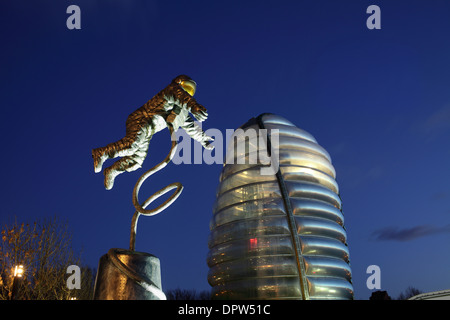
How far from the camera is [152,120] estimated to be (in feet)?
17.4

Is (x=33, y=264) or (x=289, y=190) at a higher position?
(x=289, y=190)

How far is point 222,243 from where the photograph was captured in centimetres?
1020

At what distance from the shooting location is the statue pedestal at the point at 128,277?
13.6 feet

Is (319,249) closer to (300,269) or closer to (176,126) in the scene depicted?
(300,269)

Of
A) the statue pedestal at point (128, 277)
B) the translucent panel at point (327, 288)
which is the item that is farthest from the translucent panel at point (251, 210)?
the statue pedestal at point (128, 277)

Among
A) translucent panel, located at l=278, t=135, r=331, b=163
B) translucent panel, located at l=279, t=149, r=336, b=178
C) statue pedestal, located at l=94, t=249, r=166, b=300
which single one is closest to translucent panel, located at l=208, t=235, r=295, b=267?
translucent panel, located at l=279, t=149, r=336, b=178

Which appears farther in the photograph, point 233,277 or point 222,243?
point 222,243

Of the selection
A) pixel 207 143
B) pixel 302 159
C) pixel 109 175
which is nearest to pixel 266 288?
pixel 302 159

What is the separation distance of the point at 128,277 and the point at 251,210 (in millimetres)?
6120

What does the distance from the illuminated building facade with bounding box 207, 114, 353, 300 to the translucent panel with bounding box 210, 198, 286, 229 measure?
28mm

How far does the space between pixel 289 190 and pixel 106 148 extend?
234 inches

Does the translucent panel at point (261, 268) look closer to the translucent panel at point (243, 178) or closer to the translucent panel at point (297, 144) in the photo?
the translucent panel at point (243, 178)

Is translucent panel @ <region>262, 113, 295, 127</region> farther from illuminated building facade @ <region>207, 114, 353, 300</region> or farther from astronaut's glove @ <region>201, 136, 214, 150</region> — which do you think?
astronaut's glove @ <region>201, 136, 214, 150</region>
